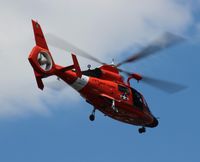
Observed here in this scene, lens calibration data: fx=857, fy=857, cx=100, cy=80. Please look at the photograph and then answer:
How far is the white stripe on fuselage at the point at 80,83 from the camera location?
305ft

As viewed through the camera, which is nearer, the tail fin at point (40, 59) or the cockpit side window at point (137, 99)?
the tail fin at point (40, 59)

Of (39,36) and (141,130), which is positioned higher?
(141,130)

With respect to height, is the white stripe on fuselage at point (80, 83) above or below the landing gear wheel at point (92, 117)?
above

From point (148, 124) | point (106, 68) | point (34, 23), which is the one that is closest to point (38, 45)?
point (34, 23)

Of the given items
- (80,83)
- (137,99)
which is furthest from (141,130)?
(80,83)

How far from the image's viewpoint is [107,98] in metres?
94.9

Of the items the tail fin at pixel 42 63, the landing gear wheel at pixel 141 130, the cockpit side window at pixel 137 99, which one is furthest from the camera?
the landing gear wheel at pixel 141 130

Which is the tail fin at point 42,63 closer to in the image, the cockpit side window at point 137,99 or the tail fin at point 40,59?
the tail fin at point 40,59

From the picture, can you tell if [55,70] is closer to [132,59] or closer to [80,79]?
[80,79]

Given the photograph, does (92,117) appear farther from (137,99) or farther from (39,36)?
(39,36)

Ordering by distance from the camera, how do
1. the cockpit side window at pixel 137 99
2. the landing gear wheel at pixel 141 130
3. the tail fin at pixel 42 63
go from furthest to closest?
the landing gear wheel at pixel 141 130 → the cockpit side window at pixel 137 99 → the tail fin at pixel 42 63

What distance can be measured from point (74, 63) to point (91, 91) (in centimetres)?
520

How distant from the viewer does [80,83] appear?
93.1 m

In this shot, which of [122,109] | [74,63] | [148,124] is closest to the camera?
[74,63]
